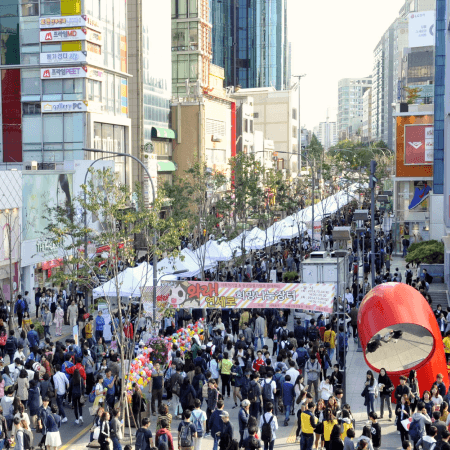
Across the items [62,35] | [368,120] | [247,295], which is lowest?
[247,295]

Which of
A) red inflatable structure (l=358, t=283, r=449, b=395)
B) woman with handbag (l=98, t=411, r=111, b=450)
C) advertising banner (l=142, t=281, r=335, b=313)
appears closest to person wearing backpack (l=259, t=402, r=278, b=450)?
woman with handbag (l=98, t=411, r=111, b=450)

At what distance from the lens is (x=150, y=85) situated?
60.5 metres

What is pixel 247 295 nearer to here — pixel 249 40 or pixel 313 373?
pixel 313 373

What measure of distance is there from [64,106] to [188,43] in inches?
1134

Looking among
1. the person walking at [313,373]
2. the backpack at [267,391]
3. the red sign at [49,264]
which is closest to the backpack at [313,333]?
the person walking at [313,373]

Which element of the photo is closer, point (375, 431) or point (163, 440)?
point (163, 440)

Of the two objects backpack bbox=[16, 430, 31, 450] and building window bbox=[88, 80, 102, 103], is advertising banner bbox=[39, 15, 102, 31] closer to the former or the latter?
building window bbox=[88, 80, 102, 103]

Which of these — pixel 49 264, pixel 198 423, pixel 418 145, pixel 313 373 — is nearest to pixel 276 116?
pixel 418 145

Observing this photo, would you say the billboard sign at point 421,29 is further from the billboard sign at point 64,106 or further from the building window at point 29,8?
the building window at point 29,8

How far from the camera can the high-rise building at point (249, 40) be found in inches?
5650

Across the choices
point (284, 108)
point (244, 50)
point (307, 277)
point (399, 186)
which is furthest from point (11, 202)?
point (244, 50)

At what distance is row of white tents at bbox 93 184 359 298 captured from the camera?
23.2 metres

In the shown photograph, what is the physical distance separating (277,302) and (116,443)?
9372 millimetres

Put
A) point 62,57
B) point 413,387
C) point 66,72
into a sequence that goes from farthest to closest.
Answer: point 66,72, point 62,57, point 413,387
